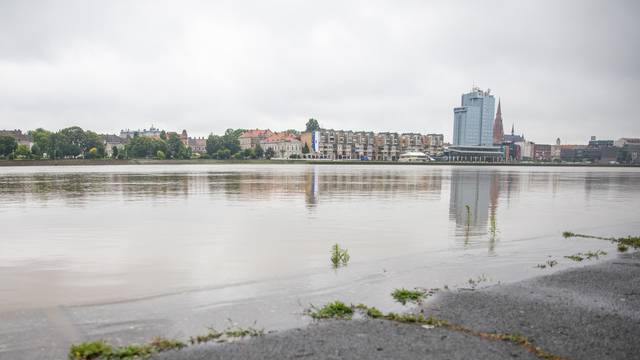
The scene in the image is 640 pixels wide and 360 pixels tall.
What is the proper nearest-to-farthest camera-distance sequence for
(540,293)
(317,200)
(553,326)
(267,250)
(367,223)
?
1. (553,326)
2. (540,293)
3. (267,250)
4. (367,223)
5. (317,200)

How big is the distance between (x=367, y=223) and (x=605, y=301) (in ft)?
51.8

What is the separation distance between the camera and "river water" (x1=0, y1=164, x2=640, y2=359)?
34.8 ft

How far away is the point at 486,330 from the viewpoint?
30.4 feet

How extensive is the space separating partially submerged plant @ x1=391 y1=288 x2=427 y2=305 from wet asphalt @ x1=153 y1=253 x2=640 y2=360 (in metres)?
0.48

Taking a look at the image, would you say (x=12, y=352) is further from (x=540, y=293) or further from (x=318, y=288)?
(x=540, y=293)

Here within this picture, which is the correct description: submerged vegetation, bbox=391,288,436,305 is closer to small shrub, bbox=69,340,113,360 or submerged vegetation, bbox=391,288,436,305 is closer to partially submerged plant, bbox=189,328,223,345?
partially submerged plant, bbox=189,328,223,345

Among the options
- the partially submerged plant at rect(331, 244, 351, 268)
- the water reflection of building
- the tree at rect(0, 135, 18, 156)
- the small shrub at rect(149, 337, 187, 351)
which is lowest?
the water reflection of building

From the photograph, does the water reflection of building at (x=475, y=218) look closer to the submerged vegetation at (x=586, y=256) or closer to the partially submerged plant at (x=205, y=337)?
the submerged vegetation at (x=586, y=256)

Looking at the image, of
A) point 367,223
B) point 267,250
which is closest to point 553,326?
point 267,250

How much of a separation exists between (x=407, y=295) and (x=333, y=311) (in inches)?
94.4

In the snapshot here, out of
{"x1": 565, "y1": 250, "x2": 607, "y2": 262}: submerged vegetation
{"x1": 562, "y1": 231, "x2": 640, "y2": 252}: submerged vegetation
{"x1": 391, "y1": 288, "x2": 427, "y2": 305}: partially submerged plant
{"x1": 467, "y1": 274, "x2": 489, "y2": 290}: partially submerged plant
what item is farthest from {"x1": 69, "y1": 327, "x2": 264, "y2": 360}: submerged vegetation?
{"x1": 562, "y1": 231, "x2": 640, "y2": 252}: submerged vegetation

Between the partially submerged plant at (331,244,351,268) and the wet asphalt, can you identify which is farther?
the partially submerged plant at (331,244,351,268)

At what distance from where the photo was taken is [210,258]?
1727 cm

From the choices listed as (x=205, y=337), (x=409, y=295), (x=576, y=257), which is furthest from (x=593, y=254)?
(x=205, y=337)
